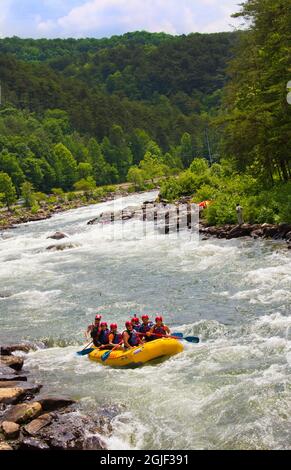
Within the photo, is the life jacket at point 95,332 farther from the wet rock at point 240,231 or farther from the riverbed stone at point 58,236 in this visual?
Result: the riverbed stone at point 58,236

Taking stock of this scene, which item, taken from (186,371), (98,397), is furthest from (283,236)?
(98,397)

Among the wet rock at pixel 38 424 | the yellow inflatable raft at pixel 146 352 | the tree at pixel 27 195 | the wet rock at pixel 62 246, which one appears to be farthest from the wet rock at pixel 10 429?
the tree at pixel 27 195

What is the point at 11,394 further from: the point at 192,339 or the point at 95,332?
the point at 192,339

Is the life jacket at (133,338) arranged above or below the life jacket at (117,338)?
above

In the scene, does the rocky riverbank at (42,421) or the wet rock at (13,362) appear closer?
the rocky riverbank at (42,421)

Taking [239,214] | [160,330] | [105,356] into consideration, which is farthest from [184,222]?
[105,356]

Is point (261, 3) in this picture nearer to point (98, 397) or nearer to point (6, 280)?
point (6, 280)

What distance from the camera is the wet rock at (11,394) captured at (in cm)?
1020

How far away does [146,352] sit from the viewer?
11.9m

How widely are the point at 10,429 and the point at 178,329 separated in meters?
6.01

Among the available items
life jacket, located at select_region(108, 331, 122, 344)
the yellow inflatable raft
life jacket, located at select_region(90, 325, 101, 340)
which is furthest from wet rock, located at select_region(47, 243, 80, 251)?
the yellow inflatable raft

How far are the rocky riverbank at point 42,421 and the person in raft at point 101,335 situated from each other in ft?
7.56

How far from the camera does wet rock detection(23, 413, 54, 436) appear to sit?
875 cm

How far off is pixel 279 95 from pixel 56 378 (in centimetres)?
1739
